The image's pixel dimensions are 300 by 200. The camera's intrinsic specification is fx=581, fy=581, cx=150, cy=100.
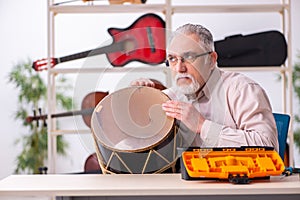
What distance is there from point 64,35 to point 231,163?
3480 mm

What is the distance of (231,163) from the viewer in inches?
61.9

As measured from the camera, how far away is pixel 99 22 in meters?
4.80

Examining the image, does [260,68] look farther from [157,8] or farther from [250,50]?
[157,8]

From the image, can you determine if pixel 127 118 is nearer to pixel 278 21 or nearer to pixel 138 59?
pixel 138 59

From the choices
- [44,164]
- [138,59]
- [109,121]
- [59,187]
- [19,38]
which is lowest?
[44,164]

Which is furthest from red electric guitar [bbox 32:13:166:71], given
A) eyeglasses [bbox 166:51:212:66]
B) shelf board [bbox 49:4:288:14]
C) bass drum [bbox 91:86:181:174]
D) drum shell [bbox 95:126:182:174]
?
shelf board [bbox 49:4:288:14]

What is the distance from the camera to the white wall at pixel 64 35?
4.78 metres

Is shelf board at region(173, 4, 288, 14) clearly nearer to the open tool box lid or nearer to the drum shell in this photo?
the drum shell

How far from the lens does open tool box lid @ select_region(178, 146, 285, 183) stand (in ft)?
5.02

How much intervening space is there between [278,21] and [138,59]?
286cm

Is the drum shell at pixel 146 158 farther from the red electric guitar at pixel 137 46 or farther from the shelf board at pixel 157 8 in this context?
the shelf board at pixel 157 8

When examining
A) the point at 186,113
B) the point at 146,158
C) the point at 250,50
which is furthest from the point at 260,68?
Result: the point at 146,158

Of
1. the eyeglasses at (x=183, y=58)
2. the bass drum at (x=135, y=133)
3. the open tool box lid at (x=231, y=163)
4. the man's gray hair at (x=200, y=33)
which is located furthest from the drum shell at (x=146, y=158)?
the man's gray hair at (x=200, y=33)

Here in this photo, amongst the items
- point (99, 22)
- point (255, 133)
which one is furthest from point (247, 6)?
point (255, 133)
